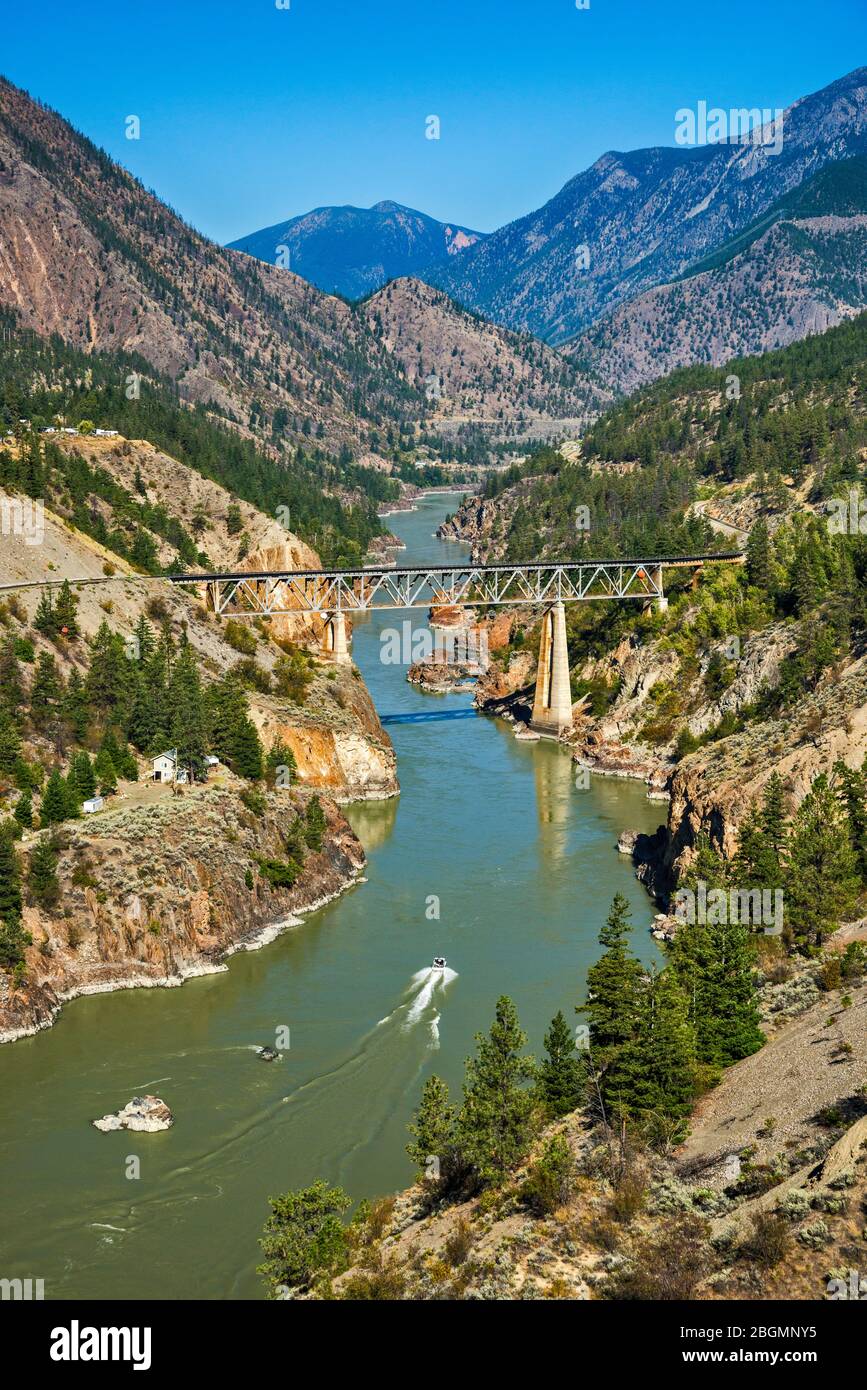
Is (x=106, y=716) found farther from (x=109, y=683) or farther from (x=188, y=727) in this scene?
(x=188, y=727)

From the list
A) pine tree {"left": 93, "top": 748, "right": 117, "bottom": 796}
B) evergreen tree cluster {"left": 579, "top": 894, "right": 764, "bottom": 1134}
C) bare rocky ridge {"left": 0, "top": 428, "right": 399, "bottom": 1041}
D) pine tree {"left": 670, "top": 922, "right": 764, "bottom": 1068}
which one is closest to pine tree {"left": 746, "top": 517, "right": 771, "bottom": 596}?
bare rocky ridge {"left": 0, "top": 428, "right": 399, "bottom": 1041}

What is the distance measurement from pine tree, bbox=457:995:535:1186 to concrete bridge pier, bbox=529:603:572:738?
61.9m

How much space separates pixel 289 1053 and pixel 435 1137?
11.1 metres

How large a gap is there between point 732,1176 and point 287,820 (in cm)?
3680

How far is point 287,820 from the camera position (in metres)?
66.8

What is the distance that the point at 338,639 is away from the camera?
324 ft

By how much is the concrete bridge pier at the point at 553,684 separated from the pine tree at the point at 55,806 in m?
46.0

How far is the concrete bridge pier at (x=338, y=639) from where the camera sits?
98.5 meters

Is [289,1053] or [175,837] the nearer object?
[289,1053]

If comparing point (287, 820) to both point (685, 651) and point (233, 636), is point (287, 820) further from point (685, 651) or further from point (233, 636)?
point (685, 651)

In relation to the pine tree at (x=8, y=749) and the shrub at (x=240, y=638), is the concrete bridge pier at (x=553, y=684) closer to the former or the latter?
the shrub at (x=240, y=638)

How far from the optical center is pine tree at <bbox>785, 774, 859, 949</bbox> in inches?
1977

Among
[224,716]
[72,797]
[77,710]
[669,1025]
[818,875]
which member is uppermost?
[77,710]

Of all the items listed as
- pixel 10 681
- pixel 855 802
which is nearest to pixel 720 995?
pixel 855 802
